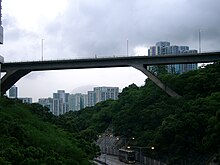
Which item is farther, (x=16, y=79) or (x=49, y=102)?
(x=49, y=102)

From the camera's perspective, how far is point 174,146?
118 feet

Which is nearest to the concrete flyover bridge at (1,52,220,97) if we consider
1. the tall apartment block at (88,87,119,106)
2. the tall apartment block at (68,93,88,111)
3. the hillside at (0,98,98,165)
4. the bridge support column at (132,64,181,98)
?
the bridge support column at (132,64,181,98)

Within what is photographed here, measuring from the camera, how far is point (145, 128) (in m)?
47.7

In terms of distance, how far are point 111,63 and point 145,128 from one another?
27.3 ft

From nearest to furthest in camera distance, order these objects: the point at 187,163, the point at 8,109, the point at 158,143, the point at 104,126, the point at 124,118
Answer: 1. the point at 8,109
2. the point at 187,163
3. the point at 158,143
4. the point at 124,118
5. the point at 104,126

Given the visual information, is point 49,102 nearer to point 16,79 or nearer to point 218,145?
point 16,79

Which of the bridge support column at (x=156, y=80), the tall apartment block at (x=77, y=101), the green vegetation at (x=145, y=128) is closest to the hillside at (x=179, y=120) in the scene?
the green vegetation at (x=145, y=128)

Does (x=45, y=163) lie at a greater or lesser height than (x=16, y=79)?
lesser

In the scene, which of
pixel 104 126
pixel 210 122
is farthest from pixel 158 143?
pixel 104 126

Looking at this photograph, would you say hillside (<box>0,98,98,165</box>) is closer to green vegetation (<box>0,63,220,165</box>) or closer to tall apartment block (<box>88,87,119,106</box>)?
green vegetation (<box>0,63,220,165</box>)

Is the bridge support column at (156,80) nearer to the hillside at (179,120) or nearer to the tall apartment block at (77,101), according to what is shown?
the hillside at (179,120)

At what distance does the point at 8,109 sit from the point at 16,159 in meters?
10.6

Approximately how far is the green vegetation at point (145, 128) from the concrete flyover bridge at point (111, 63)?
1.94m

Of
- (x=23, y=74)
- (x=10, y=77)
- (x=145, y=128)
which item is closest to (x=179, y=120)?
(x=145, y=128)
